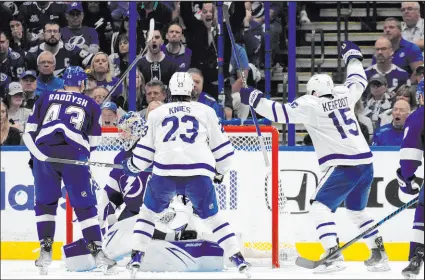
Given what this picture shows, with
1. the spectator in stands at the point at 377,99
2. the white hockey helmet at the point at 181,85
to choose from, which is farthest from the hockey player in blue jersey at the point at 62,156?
the spectator in stands at the point at 377,99

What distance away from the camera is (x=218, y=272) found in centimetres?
761

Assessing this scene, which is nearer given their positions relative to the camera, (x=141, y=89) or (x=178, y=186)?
(x=178, y=186)

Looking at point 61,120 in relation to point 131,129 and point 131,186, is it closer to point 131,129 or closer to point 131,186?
point 131,129

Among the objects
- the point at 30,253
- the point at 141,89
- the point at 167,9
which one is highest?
the point at 167,9

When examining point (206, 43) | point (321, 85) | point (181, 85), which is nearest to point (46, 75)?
point (206, 43)

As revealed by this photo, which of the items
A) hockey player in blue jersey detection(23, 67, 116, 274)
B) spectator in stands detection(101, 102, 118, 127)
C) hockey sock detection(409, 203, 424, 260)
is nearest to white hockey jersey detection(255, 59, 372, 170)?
hockey sock detection(409, 203, 424, 260)

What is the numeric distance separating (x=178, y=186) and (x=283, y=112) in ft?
3.07

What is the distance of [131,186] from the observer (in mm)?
7762

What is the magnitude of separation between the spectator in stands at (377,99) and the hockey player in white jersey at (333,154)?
1.47 metres

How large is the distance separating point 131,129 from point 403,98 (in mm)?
2305

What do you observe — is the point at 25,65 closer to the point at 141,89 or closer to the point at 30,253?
the point at 141,89

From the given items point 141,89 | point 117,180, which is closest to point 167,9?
point 141,89

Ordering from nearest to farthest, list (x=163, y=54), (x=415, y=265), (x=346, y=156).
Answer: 1. (x=415, y=265)
2. (x=346, y=156)
3. (x=163, y=54)

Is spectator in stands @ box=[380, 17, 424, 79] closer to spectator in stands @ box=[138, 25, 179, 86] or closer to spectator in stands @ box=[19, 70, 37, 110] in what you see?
spectator in stands @ box=[138, 25, 179, 86]
